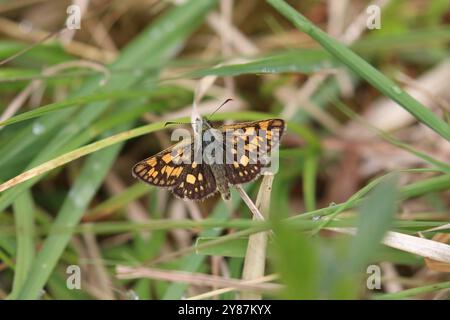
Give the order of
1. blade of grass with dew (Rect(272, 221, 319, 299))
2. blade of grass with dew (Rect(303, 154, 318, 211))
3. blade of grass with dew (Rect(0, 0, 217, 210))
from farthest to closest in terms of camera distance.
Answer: blade of grass with dew (Rect(303, 154, 318, 211)) → blade of grass with dew (Rect(0, 0, 217, 210)) → blade of grass with dew (Rect(272, 221, 319, 299))

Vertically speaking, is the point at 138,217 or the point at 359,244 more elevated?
the point at 138,217

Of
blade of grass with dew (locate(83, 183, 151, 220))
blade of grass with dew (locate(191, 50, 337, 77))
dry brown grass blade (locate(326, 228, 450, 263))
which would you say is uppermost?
blade of grass with dew (locate(191, 50, 337, 77))

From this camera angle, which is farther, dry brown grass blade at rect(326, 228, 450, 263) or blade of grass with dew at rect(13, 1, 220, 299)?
blade of grass with dew at rect(13, 1, 220, 299)

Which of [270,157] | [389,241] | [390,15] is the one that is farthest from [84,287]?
[390,15]

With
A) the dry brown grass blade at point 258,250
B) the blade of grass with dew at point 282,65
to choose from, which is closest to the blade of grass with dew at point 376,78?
the blade of grass with dew at point 282,65

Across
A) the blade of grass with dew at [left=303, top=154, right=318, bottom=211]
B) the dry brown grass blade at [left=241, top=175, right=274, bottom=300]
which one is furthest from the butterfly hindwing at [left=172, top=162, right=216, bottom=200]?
the blade of grass with dew at [left=303, top=154, right=318, bottom=211]

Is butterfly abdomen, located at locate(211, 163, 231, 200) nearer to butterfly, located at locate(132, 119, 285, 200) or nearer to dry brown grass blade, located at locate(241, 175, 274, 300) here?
butterfly, located at locate(132, 119, 285, 200)

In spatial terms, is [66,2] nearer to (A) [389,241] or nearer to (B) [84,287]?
(B) [84,287]
